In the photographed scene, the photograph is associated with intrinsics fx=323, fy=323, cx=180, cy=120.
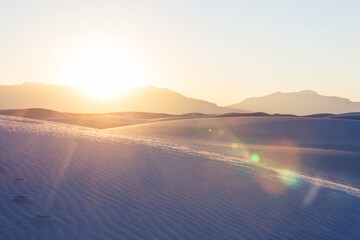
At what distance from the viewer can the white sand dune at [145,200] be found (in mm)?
4336

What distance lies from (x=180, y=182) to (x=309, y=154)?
13.6m

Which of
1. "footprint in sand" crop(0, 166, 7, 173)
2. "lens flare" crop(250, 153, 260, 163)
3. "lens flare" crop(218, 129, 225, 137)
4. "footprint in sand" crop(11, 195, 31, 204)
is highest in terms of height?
"lens flare" crop(218, 129, 225, 137)

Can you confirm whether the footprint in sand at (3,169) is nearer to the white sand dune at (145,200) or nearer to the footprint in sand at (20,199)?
the white sand dune at (145,200)

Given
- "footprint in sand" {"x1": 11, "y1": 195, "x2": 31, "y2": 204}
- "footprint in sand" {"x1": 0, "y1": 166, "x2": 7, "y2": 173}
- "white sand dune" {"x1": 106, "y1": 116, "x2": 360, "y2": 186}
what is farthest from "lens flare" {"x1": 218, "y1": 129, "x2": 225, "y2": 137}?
"footprint in sand" {"x1": 11, "y1": 195, "x2": 31, "y2": 204}

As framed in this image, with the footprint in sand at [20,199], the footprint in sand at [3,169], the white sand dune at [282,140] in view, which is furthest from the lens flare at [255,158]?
the footprint in sand at [20,199]

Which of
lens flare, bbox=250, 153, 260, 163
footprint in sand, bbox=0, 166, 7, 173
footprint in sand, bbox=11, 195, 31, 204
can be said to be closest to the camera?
footprint in sand, bbox=11, 195, 31, 204

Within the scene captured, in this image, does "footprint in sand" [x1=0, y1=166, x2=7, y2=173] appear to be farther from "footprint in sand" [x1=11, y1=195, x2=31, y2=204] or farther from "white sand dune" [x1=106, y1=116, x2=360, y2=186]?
"white sand dune" [x1=106, y1=116, x2=360, y2=186]

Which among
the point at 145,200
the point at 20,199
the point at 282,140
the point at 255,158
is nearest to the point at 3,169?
the point at 20,199

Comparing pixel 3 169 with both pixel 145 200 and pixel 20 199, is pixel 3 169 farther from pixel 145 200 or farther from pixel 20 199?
pixel 145 200

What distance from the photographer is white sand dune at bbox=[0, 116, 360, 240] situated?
434cm

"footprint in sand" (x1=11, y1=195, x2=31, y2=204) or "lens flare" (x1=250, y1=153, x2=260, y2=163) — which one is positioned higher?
"footprint in sand" (x1=11, y1=195, x2=31, y2=204)

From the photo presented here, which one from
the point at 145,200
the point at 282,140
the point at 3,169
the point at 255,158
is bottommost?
the point at 255,158

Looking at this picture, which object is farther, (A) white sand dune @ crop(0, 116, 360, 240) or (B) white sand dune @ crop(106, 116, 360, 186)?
(B) white sand dune @ crop(106, 116, 360, 186)

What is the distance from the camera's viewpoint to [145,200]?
5.59 m
